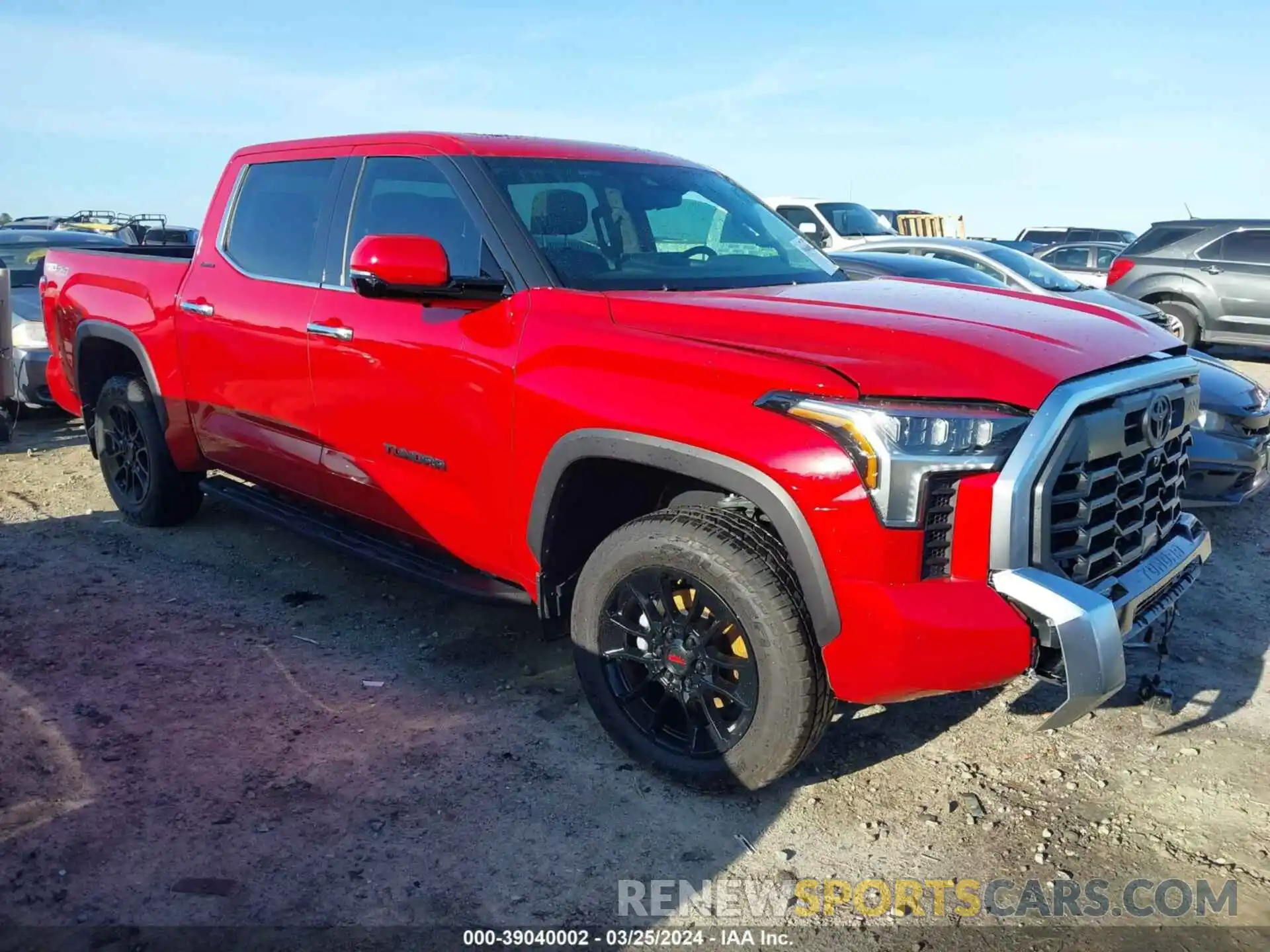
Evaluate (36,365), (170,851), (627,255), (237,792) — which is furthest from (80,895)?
(36,365)

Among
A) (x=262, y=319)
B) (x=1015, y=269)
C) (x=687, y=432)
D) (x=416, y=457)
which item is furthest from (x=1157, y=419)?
(x=1015, y=269)

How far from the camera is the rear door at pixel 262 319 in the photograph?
13.9ft

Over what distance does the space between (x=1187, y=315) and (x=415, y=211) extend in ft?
37.9

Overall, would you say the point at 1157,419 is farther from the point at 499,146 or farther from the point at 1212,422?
the point at 1212,422

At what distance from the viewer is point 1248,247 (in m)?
12.5

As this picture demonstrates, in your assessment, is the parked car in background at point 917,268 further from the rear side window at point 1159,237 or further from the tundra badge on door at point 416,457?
the rear side window at point 1159,237

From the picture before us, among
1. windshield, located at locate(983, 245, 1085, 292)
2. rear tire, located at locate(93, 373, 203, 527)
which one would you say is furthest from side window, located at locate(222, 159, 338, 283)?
windshield, located at locate(983, 245, 1085, 292)

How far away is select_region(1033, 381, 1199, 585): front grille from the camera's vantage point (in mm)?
2672

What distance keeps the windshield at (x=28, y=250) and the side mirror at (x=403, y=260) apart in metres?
7.19

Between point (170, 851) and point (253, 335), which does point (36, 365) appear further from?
point (170, 851)

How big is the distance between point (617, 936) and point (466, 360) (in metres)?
1.83

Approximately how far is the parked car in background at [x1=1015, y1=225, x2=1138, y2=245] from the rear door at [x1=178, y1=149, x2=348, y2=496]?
27.5m

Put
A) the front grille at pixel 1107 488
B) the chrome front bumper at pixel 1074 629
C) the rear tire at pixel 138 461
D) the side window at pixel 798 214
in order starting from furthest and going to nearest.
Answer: the side window at pixel 798 214 < the rear tire at pixel 138 461 < the front grille at pixel 1107 488 < the chrome front bumper at pixel 1074 629

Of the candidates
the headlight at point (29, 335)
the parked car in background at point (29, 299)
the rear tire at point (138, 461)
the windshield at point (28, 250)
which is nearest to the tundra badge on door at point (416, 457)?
the rear tire at point (138, 461)
